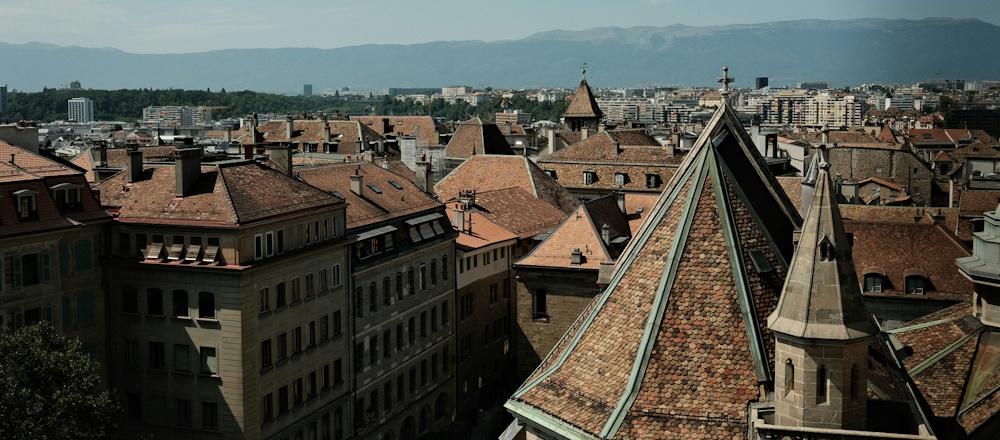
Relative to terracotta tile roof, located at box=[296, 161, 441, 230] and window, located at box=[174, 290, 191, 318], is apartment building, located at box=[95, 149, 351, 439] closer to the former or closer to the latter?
window, located at box=[174, 290, 191, 318]

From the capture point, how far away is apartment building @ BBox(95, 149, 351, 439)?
162 feet

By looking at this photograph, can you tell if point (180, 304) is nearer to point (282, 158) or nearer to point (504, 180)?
point (282, 158)

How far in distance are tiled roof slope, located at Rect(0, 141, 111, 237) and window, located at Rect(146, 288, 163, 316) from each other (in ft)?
11.7

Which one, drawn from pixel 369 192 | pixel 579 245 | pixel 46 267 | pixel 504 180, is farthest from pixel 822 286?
pixel 504 180

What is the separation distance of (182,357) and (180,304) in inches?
87.9

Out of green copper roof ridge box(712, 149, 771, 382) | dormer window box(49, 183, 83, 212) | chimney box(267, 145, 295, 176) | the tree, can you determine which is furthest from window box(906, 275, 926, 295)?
the tree

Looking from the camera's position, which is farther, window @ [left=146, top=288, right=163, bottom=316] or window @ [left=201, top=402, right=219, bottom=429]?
window @ [left=146, top=288, right=163, bottom=316]

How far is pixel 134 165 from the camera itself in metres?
53.2

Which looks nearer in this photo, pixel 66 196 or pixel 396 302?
pixel 66 196

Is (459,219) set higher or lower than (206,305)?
higher

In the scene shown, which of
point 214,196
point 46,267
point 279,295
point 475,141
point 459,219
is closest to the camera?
point 46,267

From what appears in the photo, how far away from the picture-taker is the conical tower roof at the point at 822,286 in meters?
23.2

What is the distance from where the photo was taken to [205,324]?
4981 cm

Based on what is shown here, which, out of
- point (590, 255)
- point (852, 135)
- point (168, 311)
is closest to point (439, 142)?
point (852, 135)
